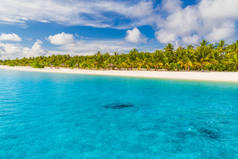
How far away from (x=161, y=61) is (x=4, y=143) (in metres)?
71.7

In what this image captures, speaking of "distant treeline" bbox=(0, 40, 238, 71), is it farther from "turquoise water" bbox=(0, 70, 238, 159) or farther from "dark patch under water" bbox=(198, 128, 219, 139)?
"dark patch under water" bbox=(198, 128, 219, 139)

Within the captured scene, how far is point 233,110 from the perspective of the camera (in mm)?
16375

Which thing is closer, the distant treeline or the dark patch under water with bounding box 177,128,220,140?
the dark patch under water with bounding box 177,128,220,140

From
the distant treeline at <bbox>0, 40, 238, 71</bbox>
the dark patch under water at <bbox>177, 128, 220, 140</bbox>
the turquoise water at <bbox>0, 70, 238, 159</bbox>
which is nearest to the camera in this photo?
the turquoise water at <bbox>0, 70, 238, 159</bbox>

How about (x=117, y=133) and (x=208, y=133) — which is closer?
(x=117, y=133)

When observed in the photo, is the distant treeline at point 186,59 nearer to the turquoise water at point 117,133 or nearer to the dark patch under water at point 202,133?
the turquoise water at point 117,133

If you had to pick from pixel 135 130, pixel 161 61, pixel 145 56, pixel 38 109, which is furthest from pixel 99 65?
pixel 135 130

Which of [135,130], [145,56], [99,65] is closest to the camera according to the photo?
[135,130]

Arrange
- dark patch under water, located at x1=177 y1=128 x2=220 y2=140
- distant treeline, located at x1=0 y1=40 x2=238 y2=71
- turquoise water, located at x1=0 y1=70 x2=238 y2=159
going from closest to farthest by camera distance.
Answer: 1. turquoise water, located at x1=0 y1=70 x2=238 y2=159
2. dark patch under water, located at x1=177 y1=128 x2=220 y2=140
3. distant treeline, located at x1=0 y1=40 x2=238 y2=71

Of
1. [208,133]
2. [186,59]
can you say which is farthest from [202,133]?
[186,59]

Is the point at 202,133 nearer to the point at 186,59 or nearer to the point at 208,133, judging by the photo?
the point at 208,133

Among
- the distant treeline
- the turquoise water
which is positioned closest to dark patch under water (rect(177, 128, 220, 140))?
the turquoise water

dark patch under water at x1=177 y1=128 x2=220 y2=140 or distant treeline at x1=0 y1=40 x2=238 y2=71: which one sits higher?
distant treeline at x1=0 y1=40 x2=238 y2=71

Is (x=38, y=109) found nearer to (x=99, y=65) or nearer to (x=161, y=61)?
(x=161, y=61)
